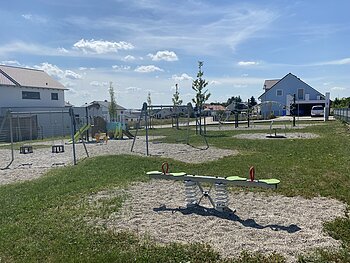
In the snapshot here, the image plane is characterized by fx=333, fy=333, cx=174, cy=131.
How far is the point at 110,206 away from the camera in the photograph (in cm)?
630

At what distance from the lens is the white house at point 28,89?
35.7 meters

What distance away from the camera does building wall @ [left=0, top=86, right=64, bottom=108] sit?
116 feet

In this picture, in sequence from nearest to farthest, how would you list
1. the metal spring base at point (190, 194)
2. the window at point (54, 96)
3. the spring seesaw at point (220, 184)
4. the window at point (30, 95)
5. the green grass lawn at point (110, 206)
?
1. the green grass lawn at point (110, 206)
2. the spring seesaw at point (220, 184)
3. the metal spring base at point (190, 194)
4. the window at point (30, 95)
5. the window at point (54, 96)

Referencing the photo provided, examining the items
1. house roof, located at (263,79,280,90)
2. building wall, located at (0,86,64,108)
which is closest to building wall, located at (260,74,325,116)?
house roof, located at (263,79,280,90)

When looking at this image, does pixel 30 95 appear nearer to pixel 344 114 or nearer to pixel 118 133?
pixel 118 133

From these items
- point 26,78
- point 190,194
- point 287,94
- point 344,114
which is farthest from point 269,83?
→ point 190,194

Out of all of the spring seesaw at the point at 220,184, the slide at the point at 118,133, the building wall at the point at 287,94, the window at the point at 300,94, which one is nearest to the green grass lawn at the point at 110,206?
the spring seesaw at the point at 220,184

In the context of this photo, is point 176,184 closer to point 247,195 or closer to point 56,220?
point 247,195

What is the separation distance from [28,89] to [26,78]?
89.6 inches

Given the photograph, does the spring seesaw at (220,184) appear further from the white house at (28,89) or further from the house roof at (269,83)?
the house roof at (269,83)

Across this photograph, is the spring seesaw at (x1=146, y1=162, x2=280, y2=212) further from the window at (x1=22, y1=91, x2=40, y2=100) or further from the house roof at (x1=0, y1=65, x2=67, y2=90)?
the window at (x1=22, y1=91, x2=40, y2=100)

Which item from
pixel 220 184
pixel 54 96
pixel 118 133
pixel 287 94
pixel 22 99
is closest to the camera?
pixel 220 184

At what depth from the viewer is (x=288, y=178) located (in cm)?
828

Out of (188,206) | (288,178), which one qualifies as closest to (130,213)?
(188,206)
